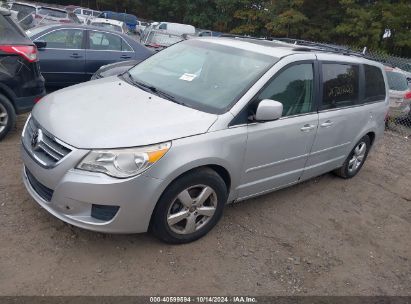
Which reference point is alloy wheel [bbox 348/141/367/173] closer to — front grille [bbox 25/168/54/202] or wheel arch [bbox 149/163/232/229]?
wheel arch [bbox 149/163/232/229]

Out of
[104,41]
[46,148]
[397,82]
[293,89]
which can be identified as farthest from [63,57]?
[397,82]

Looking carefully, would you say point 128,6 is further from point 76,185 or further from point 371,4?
point 76,185

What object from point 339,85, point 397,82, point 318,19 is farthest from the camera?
point 318,19

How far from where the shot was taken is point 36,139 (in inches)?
133

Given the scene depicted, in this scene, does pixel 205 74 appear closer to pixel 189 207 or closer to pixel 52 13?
pixel 189 207

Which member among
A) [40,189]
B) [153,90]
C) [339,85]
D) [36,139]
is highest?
[339,85]

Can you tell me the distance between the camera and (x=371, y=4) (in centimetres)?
3431

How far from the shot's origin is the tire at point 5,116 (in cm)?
504

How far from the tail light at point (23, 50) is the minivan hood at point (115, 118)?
153 cm

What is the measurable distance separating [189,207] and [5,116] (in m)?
3.00

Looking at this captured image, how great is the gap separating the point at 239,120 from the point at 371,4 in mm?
35654

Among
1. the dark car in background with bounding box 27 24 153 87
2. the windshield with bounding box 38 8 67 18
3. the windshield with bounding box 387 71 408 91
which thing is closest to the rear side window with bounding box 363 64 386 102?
the dark car in background with bounding box 27 24 153 87

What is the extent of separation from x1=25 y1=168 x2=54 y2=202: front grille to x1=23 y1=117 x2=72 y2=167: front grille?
8.3 inches

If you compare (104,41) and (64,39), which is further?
(104,41)
